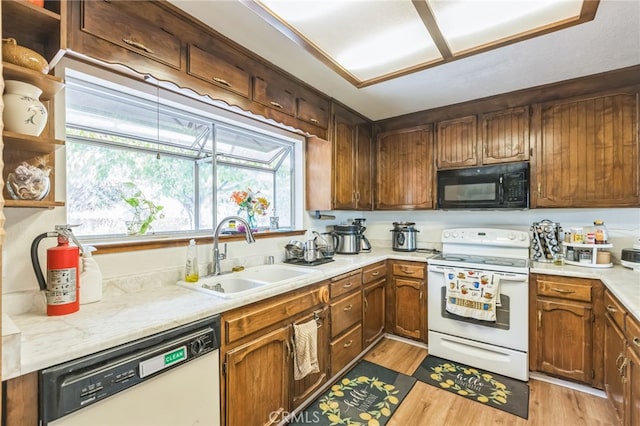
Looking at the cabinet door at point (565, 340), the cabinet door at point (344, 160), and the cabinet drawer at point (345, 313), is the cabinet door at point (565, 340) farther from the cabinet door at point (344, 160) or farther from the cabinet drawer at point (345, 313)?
the cabinet door at point (344, 160)

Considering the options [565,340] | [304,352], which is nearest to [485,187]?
[565,340]

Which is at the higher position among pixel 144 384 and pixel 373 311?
pixel 144 384

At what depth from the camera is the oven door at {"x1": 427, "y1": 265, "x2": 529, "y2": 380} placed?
2312 millimetres

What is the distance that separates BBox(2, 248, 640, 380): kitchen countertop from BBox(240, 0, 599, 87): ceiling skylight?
1483 mm

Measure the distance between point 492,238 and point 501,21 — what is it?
1.87m

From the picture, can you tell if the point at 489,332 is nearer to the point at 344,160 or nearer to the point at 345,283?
the point at 345,283

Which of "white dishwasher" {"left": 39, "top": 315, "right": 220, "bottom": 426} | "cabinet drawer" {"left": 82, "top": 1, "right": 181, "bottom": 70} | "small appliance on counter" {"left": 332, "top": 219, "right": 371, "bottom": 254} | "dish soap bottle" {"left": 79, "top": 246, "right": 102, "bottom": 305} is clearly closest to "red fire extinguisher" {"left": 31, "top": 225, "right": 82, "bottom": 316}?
"dish soap bottle" {"left": 79, "top": 246, "right": 102, "bottom": 305}

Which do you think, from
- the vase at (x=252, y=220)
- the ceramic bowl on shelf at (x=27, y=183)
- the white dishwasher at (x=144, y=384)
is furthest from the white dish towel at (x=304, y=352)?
the ceramic bowl on shelf at (x=27, y=183)

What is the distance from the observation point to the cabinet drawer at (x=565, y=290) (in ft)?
6.98

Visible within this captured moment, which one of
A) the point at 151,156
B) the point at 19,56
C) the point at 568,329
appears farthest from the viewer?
the point at 568,329

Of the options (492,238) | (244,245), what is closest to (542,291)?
(492,238)

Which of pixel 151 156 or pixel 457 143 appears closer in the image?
pixel 151 156

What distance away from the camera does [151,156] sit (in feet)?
6.36

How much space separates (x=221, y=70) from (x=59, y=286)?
1.39m
